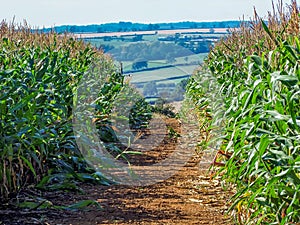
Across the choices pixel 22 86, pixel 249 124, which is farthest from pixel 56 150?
pixel 249 124

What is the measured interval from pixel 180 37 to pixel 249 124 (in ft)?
62.0

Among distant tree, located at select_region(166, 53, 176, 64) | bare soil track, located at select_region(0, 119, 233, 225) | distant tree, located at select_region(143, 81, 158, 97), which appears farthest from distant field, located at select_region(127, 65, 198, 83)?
bare soil track, located at select_region(0, 119, 233, 225)

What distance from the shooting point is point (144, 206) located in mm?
5520

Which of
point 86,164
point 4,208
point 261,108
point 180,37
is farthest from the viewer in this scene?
point 180,37

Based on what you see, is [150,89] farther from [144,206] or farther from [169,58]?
[144,206]

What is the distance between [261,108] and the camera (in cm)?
394

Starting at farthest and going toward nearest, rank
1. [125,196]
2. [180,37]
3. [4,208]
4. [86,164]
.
A: [180,37]
[86,164]
[125,196]
[4,208]

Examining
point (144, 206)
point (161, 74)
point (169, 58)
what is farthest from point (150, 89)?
point (144, 206)

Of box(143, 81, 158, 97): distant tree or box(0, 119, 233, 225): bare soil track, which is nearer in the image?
box(0, 119, 233, 225): bare soil track

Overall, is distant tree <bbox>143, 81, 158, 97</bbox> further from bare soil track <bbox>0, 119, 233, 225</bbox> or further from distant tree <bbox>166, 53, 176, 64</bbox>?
bare soil track <bbox>0, 119, 233, 225</bbox>

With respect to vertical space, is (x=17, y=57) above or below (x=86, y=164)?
above

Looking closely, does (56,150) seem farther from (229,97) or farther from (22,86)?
(229,97)

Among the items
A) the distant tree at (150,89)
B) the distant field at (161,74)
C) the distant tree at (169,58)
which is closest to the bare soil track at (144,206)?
the distant field at (161,74)

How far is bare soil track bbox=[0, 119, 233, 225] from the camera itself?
4.82m
